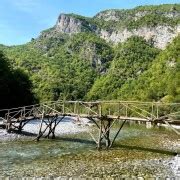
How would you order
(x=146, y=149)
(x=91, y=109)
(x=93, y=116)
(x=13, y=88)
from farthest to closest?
(x=13, y=88) < (x=91, y=109) < (x=93, y=116) < (x=146, y=149)

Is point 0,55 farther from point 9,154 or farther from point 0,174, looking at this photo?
point 0,174

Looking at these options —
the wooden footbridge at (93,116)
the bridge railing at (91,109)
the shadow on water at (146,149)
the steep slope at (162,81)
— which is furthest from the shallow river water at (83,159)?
the steep slope at (162,81)

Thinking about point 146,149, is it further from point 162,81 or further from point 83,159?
point 162,81

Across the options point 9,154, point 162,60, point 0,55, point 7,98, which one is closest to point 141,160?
point 9,154

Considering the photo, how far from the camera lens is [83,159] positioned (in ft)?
89.5

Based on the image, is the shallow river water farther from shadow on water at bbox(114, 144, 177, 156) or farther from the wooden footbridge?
the wooden footbridge

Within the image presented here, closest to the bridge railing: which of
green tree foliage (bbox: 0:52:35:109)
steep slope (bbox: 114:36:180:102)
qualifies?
green tree foliage (bbox: 0:52:35:109)

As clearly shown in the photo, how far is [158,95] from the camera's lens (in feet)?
387

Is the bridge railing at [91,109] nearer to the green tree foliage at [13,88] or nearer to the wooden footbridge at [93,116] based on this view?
the wooden footbridge at [93,116]

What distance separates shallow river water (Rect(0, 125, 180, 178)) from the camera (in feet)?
74.3

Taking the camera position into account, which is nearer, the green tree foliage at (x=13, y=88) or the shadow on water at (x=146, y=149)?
the shadow on water at (x=146, y=149)

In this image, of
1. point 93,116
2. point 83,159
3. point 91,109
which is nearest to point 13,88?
point 91,109

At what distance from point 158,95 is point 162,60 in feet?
184

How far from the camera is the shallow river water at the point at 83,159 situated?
2266 centimetres
